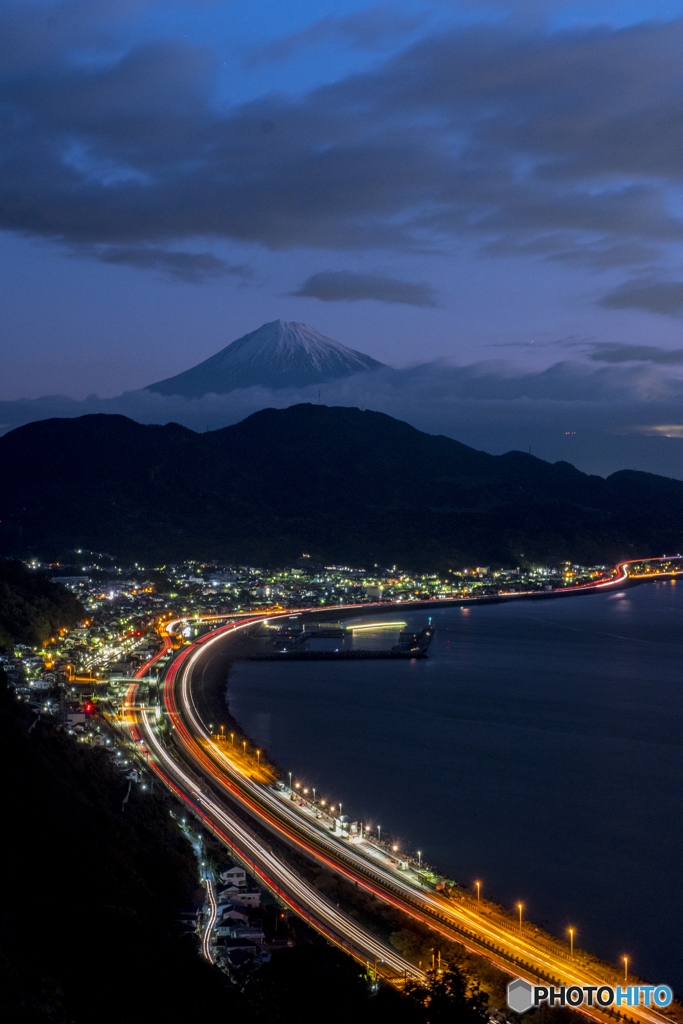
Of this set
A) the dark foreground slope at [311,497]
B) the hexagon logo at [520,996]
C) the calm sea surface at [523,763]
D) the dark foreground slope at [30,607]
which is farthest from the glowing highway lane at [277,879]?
the dark foreground slope at [311,497]

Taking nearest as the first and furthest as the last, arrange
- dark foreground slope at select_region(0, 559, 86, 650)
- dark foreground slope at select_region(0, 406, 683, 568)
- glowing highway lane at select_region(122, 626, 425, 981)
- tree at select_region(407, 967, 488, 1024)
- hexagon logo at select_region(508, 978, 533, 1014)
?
tree at select_region(407, 967, 488, 1024)
hexagon logo at select_region(508, 978, 533, 1014)
glowing highway lane at select_region(122, 626, 425, 981)
dark foreground slope at select_region(0, 559, 86, 650)
dark foreground slope at select_region(0, 406, 683, 568)

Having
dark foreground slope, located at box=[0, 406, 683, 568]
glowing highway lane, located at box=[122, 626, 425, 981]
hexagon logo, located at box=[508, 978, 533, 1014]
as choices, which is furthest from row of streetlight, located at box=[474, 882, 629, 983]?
dark foreground slope, located at box=[0, 406, 683, 568]

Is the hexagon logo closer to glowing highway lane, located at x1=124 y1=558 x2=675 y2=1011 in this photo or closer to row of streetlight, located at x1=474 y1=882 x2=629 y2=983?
glowing highway lane, located at x1=124 y1=558 x2=675 y2=1011

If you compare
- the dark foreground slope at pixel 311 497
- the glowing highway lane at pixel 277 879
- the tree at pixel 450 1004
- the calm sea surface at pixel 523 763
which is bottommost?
the calm sea surface at pixel 523 763

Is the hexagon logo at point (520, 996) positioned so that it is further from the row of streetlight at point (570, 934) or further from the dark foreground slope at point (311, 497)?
the dark foreground slope at point (311, 497)

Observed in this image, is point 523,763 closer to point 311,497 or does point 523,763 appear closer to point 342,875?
point 342,875

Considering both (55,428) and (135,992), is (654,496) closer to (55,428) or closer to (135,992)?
(55,428)

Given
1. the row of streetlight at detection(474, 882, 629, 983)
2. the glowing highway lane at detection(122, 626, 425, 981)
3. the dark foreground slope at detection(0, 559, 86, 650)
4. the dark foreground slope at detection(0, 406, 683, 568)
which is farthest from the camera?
the dark foreground slope at detection(0, 406, 683, 568)
